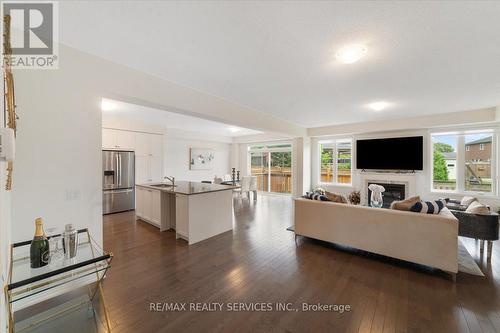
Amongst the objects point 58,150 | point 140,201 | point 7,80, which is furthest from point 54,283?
point 140,201

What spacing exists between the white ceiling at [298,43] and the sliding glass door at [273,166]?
4.95m

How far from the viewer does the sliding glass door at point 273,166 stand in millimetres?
8344

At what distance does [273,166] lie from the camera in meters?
8.69

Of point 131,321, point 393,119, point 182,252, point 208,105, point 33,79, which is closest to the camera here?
point 131,321

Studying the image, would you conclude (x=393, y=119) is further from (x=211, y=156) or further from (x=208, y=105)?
(x=211, y=156)

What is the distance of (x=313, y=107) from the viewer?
448 centimetres

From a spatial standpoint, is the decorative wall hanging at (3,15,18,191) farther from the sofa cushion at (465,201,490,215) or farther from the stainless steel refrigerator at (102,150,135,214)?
the sofa cushion at (465,201,490,215)

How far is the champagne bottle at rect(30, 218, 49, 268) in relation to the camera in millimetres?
1473

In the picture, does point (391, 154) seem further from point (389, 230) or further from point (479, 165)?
point (389, 230)

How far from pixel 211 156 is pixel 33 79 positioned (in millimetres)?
6704

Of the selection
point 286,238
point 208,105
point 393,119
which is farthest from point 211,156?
point 393,119

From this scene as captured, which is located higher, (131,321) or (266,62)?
(266,62)

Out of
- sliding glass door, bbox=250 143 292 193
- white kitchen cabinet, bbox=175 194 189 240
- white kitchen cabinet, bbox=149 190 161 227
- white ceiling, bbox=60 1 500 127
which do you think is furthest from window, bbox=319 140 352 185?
white kitchen cabinet, bbox=149 190 161 227

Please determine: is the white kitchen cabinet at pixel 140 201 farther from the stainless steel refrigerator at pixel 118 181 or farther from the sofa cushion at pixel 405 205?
the sofa cushion at pixel 405 205
